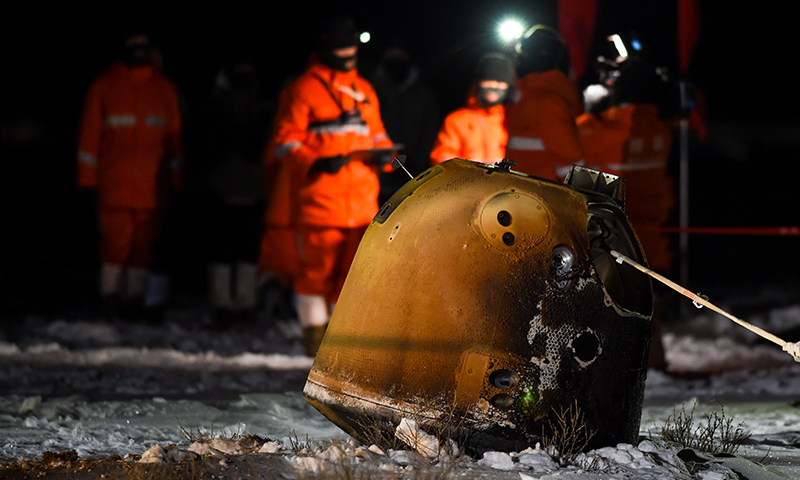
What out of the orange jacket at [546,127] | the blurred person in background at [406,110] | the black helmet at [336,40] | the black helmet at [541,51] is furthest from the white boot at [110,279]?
the black helmet at [541,51]

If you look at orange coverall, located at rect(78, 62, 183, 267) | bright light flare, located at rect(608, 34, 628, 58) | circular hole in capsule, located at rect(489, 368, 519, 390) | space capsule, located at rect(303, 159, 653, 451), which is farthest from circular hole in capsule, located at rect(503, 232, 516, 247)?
orange coverall, located at rect(78, 62, 183, 267)

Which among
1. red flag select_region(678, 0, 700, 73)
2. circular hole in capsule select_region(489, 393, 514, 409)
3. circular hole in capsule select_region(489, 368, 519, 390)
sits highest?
red flag select_region(678, 0, 700, 73)

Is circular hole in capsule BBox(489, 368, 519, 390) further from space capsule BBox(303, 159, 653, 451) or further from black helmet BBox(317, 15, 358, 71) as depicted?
black helmet BBox(317, 15, 358, 71)

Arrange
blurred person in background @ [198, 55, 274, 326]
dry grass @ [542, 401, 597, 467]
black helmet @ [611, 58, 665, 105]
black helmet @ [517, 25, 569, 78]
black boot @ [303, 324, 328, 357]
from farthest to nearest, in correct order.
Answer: blurred person in background @ [198, 55, 274, 326] → black helmet @ [611, 58, 665, 105] → black boot @ [303, 324, 328, 357] → black helmet @ [517, 25, 569, 78] → dry grass @ [542, 401, 597, 467]

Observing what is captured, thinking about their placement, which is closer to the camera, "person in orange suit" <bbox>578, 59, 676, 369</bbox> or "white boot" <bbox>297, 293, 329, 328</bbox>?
"white boot" <bbox>297, 293, 329, 328</bbox>

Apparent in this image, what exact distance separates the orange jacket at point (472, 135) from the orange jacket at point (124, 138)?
262 cm

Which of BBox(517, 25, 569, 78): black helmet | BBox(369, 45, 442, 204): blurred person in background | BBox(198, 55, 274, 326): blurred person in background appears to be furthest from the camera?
BBox(369, 45, 442, 204): blurred person in background

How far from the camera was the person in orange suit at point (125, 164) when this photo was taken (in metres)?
8.35

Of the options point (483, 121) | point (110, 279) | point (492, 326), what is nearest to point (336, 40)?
point (483, 121)

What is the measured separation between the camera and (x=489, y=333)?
3424mm

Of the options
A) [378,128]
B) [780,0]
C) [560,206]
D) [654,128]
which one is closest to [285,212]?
[378,128]

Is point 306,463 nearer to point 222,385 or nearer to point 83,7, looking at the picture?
point 222,385

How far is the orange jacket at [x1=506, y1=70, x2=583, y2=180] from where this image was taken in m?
6.21

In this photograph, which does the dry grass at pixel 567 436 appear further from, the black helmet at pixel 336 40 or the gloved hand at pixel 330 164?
the black helmet at pixel 336 40
